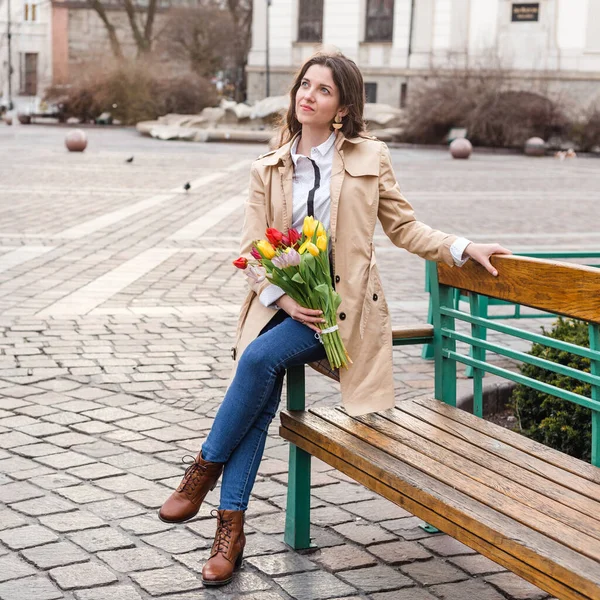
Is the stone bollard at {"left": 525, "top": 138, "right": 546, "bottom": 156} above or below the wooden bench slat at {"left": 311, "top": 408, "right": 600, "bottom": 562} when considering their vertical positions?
below

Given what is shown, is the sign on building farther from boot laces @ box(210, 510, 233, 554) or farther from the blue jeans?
boot laces @ box(210, 510, 233, 554)

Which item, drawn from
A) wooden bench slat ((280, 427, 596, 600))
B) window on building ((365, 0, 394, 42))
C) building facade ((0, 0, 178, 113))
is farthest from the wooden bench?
building facade ((0, 0, 178, 113))

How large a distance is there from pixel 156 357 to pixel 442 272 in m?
2.88

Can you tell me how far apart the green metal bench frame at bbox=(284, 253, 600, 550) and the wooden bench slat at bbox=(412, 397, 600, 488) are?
90mm

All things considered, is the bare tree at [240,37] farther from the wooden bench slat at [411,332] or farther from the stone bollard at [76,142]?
the wooden bench slat at [411,332]

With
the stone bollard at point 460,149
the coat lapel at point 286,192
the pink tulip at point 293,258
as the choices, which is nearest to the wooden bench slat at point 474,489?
the pink tulip at point 293,258

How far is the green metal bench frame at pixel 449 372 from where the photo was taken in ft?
10.8

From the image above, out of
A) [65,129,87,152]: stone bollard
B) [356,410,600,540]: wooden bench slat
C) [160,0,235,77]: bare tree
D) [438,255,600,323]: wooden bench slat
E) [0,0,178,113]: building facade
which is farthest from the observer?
[0,0,178,113]: building facade

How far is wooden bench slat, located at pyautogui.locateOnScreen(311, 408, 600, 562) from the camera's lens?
8.97 ft

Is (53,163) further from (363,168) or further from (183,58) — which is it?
(183,58)

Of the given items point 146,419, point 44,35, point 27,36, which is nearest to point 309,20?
point 44,35

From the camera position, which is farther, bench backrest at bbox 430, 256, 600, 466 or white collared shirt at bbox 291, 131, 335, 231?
white collared shirt at bbox 291, 131, 335, 231

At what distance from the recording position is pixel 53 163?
21625 millimetres

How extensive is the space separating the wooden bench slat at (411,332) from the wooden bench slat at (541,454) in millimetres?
250
